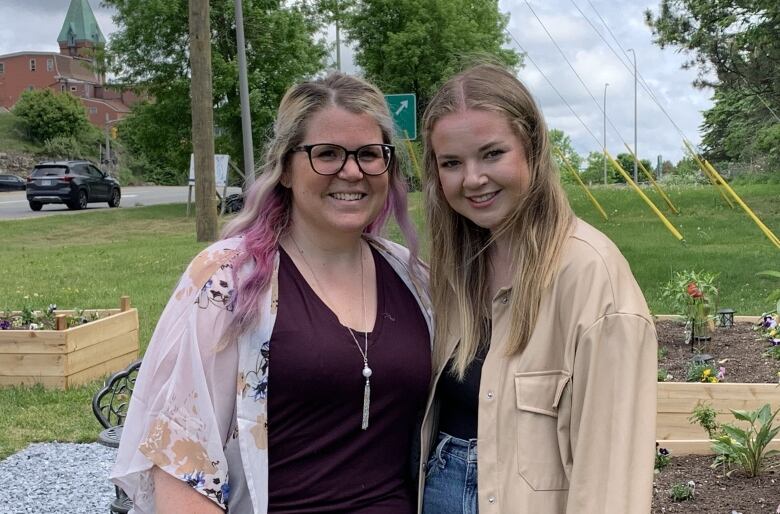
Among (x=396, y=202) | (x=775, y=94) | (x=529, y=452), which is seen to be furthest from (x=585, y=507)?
(x=775, y=94)

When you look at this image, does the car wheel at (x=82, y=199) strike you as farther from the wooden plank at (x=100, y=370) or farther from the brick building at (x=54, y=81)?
the brick building at (x=54, y=81)

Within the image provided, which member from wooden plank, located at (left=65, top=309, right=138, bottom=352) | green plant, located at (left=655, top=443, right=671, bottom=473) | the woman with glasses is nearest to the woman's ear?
the woman with glasses

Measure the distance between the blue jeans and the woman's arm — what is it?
0.56m

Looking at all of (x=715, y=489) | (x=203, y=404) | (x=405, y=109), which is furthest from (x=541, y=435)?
(x=405, y=109)

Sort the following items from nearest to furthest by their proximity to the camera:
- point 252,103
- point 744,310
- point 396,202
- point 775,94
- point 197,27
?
point 396,202
point 744,310
point 197,27
point 775,94
point 252,103

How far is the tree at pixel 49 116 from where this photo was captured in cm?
5878

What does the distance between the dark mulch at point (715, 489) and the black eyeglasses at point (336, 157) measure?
2.26 meters

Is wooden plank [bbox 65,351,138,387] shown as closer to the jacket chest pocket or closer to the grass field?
the grass field

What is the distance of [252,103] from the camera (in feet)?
77.8

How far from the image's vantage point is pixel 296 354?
190cm

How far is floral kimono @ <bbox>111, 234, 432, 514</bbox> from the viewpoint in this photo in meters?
1.81

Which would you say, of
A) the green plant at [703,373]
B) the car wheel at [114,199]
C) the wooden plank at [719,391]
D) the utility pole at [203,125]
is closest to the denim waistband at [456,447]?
the wooden plank at [719,391]

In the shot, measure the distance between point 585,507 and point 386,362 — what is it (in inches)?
24.1

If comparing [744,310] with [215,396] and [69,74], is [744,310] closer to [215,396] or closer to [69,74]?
[215,396]
